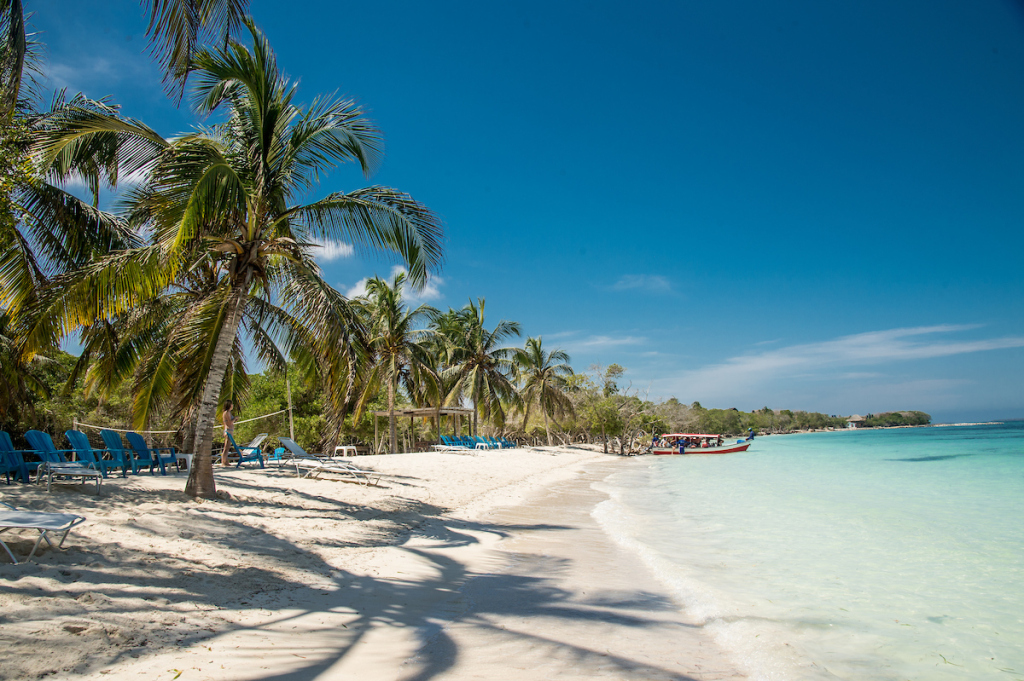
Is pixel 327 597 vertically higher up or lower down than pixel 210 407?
lower down

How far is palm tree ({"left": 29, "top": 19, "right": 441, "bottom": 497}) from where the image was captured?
21.0 feet

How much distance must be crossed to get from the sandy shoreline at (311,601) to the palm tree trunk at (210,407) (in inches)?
13.0

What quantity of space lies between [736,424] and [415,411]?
11896 centimetres

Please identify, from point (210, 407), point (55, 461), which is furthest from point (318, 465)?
point (55, 461)

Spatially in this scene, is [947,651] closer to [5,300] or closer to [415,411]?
[5,300]

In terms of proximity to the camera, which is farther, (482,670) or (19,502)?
(19,502)

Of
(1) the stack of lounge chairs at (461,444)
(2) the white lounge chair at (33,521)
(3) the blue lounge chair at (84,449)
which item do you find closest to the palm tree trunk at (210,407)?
(3) the blue lounge chair at (84,449)

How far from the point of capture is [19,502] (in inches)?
228

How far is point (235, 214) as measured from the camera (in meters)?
7.04

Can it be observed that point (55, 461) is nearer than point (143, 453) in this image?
Yes

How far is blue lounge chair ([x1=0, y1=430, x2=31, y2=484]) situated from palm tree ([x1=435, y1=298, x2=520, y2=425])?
2432 centimetres

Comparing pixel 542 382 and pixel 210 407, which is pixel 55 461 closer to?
pixel 210 407

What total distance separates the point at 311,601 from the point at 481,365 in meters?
28.4

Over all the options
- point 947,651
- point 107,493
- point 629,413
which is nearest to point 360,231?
point 107,493
